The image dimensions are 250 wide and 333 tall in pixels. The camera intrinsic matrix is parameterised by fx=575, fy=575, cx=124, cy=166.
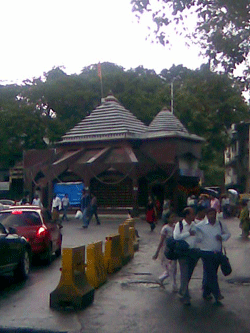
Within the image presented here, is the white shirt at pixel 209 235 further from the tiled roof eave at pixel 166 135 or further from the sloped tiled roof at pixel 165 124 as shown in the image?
the sloped tiled roof at pixel 165 124

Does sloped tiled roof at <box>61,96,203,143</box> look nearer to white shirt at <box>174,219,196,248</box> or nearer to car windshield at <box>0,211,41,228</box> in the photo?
car windshield at <box>0,211,41,228</box>

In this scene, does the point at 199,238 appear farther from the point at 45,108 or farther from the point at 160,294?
the point at 45,108

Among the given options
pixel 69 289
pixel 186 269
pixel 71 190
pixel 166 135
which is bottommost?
pixel 69 289

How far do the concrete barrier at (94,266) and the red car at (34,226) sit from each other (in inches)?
124

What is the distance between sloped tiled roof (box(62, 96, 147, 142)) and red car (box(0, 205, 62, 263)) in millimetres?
24822

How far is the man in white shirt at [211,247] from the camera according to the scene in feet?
33.6

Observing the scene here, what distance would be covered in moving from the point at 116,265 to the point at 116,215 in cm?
2583

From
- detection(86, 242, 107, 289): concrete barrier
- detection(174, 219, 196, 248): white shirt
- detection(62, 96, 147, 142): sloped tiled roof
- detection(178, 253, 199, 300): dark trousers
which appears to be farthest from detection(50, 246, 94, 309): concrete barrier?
detection(62, 96, 147, 142): sloped tiled roof

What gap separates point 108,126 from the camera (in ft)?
138

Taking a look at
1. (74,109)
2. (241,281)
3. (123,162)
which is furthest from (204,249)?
(74,109)

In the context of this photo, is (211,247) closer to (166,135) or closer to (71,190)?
(166,135)

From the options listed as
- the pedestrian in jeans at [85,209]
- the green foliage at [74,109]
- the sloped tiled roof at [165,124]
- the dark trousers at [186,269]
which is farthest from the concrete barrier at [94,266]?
the green foliage at [74,109]

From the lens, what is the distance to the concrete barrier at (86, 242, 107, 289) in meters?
11.6

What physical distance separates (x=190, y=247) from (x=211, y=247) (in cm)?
38
